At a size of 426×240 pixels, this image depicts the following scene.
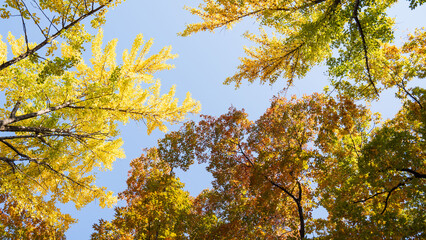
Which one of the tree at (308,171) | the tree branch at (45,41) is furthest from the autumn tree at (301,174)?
the tree branch at (45,41)

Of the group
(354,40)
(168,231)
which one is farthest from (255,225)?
(354,40)

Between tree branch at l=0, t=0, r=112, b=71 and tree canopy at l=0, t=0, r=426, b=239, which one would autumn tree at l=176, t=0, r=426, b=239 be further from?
tree branch at l=0, t=0, r=112, b=71

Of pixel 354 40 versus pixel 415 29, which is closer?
pixel 354 40

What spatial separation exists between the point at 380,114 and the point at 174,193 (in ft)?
26.4

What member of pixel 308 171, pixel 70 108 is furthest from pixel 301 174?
pixel 70 108

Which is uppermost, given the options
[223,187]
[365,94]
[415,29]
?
[415,29]

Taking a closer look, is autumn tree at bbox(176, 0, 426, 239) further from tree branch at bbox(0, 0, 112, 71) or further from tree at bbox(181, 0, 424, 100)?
tree branch at bbox(0, 0, 112, 71)

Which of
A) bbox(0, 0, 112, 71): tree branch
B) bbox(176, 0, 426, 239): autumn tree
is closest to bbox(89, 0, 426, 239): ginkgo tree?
bbox(176, 0, 426, 239): autumn tree

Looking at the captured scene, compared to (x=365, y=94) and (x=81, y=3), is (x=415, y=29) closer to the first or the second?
(x=365, y=94)

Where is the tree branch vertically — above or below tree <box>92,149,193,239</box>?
above

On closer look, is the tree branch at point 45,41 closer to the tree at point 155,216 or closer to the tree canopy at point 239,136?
the tree canopy at point 239,136

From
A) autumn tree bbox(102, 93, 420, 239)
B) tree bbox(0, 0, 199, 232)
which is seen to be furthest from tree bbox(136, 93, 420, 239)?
tree bbox(0, 0, 199, 232)

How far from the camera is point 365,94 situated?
7461 mm

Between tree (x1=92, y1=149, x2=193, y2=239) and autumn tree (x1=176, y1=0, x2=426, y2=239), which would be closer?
autumn tree (x1=176, y1=0, x2=426, y2=239)
